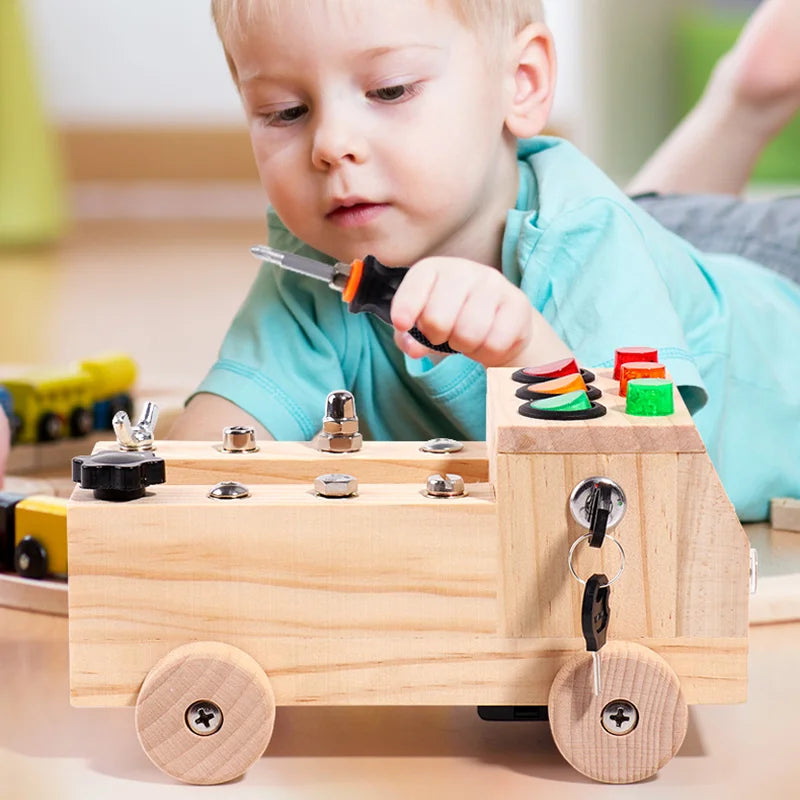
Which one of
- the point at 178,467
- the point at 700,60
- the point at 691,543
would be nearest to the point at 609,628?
the point at 691,543

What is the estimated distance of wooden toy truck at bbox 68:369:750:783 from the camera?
62 centimetres

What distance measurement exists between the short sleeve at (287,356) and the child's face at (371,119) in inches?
3.8

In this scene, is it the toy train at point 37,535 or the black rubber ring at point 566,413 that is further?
the toy train at point 37,535

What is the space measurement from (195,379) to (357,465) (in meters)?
0.92

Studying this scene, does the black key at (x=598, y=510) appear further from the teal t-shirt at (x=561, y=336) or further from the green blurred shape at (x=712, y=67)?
the green blurred shape at (x=712, y=67)

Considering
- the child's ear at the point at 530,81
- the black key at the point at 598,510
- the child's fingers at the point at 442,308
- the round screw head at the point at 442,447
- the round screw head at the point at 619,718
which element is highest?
the child's ear at the point at 530,81

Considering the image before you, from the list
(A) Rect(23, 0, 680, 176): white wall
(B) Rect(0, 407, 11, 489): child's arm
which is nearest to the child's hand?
(B) Rect(0, 407, 11, 489): child's arm

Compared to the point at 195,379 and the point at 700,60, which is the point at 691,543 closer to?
the point at 195,379

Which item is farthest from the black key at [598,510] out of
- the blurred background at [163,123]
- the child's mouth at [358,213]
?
the blurred background at [163,123]

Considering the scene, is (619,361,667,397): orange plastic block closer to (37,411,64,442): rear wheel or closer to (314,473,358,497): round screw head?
(314,473,358,497): round screw head

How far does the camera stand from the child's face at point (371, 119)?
0.89 m

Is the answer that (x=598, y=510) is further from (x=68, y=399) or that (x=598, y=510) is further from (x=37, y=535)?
(x=68, y=399)

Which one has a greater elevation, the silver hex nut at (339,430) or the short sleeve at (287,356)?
the short sleeve at (287,356)

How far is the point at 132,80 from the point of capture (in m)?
3.75
